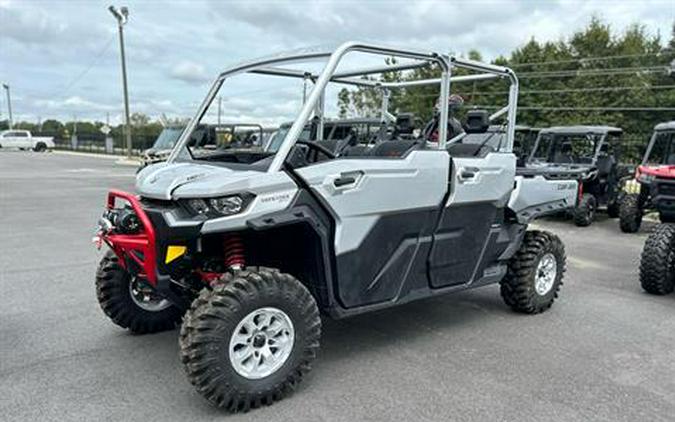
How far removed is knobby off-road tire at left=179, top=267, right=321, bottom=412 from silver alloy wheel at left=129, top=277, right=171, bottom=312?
1383 millimetres

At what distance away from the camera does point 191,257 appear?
12.8 feet

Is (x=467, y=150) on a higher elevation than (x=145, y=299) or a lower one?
higher

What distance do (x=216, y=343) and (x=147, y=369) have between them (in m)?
1.01

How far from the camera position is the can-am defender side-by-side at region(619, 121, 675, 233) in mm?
7832

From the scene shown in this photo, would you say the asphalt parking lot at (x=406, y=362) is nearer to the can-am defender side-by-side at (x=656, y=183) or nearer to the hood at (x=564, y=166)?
the can-am defender side-by-side at (x=656, y=183)

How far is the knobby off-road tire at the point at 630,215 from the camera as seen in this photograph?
428 inches

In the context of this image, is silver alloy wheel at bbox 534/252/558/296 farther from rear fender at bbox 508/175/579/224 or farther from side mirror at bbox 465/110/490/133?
side mirror at bbox 465/110/490/133

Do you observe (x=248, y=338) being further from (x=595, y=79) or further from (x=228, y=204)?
(x=595, y=79)

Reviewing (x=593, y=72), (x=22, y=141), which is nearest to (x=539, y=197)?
(x=593, y=72)

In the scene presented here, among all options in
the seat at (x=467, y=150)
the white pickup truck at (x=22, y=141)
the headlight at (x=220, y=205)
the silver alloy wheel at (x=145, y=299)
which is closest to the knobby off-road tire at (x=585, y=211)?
the seat at (x=467, y=150)

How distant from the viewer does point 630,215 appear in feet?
35.8

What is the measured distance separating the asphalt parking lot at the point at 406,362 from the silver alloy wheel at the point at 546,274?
0.80ft

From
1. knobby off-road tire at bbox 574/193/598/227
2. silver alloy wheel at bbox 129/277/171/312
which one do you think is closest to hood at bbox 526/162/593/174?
knobby off-road tire at bbox 574/193/598/227

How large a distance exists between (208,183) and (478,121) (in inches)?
102
